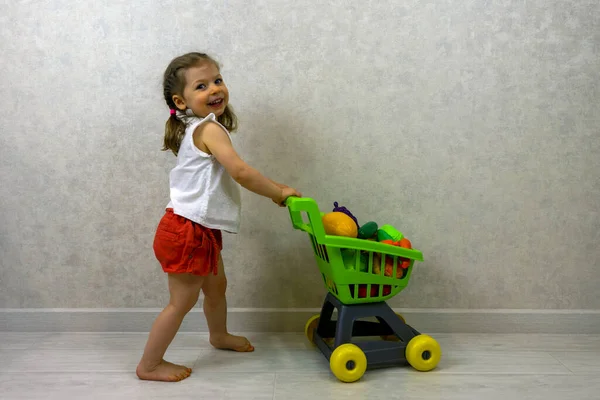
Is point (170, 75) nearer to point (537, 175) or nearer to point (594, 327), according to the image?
point (537, 175)

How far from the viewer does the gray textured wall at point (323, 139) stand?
1992 millimetres

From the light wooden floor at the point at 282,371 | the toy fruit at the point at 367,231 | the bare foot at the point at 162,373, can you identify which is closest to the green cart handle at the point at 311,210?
the toy fruit at the point at 367,231

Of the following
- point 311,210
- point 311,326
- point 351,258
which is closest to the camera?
point 311,210

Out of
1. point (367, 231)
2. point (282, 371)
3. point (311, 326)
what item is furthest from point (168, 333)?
point (367, 231)

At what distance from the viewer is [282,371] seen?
5.87 ft

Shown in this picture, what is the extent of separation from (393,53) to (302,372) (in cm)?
109

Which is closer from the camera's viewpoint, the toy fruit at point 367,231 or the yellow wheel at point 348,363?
the yellow wheel at point 348,363

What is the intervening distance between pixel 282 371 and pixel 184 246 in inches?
19.1

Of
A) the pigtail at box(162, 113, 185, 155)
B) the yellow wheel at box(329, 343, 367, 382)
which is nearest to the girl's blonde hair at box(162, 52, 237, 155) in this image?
the pigtail at box(162, 113, 185, 155)

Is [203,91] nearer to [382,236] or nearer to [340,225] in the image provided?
[340,225]

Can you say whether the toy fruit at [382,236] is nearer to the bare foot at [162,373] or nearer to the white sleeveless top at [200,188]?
the white sleeveless top at [200,188]

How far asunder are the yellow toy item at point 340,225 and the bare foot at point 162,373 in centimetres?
60

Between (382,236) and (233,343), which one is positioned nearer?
(382,236)

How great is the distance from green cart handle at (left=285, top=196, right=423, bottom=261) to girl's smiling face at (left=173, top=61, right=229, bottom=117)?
370 millimetres
